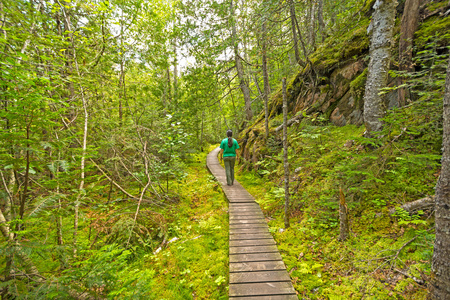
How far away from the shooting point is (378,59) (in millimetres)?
4688

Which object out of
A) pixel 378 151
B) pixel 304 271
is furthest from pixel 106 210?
pixel 378 151

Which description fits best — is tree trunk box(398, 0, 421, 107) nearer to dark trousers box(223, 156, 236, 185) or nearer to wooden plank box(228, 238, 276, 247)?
wooden plank box(228, 238, 276, 247)

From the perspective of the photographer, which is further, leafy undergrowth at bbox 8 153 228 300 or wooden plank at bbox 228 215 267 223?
wooden plank at bbox 228 215 267 223

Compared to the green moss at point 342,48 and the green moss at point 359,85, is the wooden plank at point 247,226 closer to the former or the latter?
the green moss at point 359,85

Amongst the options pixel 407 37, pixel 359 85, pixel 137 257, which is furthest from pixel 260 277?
pixel 407 37

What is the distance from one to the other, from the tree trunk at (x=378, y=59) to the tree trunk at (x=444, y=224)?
10.0 feet

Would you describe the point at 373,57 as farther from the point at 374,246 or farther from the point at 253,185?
the point at 253,185

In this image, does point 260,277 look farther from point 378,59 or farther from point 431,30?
point 431,30

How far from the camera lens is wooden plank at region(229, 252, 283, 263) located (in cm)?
388

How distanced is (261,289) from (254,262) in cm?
63

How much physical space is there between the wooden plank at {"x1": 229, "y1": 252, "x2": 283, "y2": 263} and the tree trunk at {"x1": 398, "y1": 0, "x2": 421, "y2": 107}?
5.12 m

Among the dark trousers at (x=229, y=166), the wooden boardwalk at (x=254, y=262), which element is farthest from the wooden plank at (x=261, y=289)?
the dark trousers at (x=229, y=166)

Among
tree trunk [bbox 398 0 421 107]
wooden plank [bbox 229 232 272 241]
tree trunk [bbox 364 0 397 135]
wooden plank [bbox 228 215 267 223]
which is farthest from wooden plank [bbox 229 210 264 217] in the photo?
tree trunk [bbox 398 0 421 107]

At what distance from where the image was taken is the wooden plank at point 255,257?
153 inches
